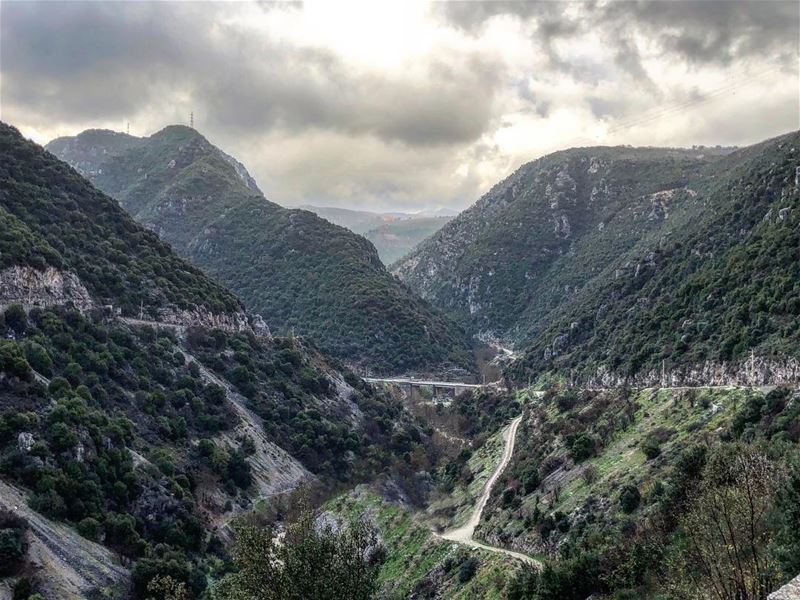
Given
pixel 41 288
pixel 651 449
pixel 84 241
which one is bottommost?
pixel 651 449

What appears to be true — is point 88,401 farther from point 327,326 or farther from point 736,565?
point 327,326

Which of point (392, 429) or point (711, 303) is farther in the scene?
point (392, 429)

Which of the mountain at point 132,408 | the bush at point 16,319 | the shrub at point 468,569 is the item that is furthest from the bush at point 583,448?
the bush at point 16,319

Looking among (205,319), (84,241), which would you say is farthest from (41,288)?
(205,319)

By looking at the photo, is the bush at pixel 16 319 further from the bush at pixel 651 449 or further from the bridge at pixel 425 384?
the bridge at pixel 425 384

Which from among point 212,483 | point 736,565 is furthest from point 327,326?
point 736,565

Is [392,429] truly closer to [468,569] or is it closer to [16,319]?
[16,319]
